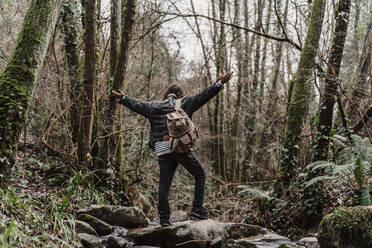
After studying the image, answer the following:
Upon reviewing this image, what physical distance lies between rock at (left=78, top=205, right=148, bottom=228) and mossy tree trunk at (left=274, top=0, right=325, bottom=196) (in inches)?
A: 127

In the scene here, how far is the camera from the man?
5391mm

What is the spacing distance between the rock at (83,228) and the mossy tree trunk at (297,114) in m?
4.15

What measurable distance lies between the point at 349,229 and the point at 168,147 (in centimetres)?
277

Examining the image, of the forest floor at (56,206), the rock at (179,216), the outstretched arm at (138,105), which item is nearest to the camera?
the forest floor at (56,206)

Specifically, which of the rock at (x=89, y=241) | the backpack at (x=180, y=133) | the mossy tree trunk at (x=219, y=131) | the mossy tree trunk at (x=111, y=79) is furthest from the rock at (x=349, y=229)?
the mossy tree trunk at (x=219, y=131)

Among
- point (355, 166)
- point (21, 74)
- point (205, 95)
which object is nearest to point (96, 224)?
point (21, 74)

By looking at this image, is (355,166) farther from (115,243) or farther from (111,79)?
(111,79)

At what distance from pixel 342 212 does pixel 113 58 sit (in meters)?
5.63

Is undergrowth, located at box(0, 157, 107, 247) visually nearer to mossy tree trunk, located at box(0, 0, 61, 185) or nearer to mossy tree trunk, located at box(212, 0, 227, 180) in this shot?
mossy tree trunk, located at box(0, 0, 61, 185)

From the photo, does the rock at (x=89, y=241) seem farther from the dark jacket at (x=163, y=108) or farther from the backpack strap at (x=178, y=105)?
the backpack strap at (x=178, y=105)

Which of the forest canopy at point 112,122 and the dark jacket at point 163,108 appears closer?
the forest canopy at point 112,122

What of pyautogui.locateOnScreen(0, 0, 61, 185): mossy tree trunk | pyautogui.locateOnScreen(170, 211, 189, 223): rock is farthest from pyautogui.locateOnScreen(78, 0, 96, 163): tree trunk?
pyautogui.locateOnScreen(170, 211, 189, 223): rock

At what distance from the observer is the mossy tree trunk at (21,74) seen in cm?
411

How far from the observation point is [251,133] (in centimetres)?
1559
